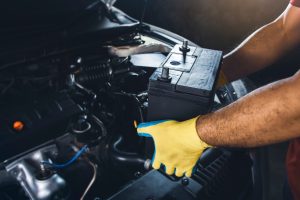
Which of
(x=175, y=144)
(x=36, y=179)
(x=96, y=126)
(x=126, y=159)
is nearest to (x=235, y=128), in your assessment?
(x=175, y=144)

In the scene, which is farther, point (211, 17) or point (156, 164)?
point (211, 17)

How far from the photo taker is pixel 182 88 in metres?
0.71

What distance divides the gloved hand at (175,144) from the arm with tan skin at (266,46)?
1.47 feet

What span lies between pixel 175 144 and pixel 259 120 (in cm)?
24

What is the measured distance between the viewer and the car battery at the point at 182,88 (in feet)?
2.35

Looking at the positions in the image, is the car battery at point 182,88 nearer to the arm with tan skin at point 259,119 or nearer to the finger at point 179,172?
the arm with tan skin at point 259,119

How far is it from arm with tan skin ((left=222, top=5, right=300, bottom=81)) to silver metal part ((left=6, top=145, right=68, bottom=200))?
74 centimetres

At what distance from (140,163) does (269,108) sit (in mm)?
403

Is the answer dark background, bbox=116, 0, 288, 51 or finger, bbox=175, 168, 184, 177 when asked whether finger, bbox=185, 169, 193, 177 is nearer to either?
finger, bbox=175, 168, 184, 177

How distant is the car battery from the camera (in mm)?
716

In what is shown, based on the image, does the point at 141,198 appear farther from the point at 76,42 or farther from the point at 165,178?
the point at 76,42

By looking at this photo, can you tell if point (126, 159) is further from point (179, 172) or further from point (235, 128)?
point (235, 128)

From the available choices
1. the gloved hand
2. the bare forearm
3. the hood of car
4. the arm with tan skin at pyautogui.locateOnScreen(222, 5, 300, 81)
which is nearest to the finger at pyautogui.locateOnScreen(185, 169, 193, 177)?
the gloved hand

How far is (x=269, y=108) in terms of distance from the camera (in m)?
0.71
